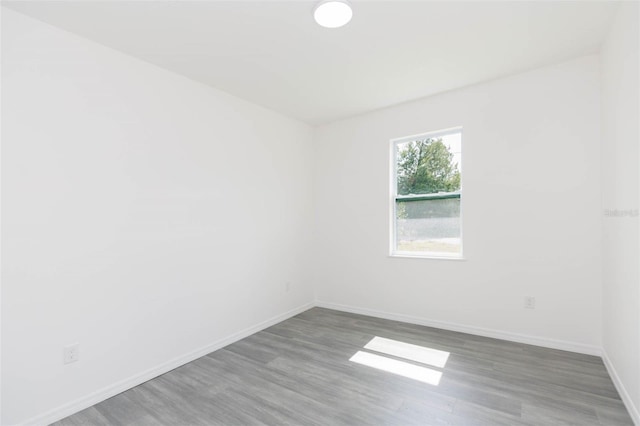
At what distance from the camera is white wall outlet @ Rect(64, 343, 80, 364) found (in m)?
2.16

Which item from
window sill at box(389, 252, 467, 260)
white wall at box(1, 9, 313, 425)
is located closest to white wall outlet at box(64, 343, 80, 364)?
white wall at box(1, 9, 313, 425)

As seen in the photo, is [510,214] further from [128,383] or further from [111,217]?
[128,383]

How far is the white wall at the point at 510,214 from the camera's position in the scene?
2.82 metres

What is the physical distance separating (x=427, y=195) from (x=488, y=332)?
162 centimetres

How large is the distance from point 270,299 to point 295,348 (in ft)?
2.88

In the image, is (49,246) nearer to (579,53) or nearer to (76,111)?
(76,111)

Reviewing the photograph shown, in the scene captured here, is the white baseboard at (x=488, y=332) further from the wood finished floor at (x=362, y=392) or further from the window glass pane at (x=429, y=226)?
the window glass pane at (x=429, y=226)

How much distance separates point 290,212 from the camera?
13.9 feet

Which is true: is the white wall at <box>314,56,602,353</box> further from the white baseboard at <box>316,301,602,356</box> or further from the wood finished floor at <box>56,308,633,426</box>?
the wood finished floor at <box>56,308,633,426</box>

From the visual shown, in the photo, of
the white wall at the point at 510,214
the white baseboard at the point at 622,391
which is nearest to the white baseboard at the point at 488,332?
the white wall at the point at 510,214

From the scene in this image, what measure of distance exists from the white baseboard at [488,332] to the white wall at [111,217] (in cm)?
148

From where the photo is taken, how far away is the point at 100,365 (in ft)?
7.60

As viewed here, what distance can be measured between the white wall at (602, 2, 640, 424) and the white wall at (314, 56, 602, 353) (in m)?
0.17

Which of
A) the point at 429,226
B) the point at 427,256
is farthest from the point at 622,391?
the point at 429,226
